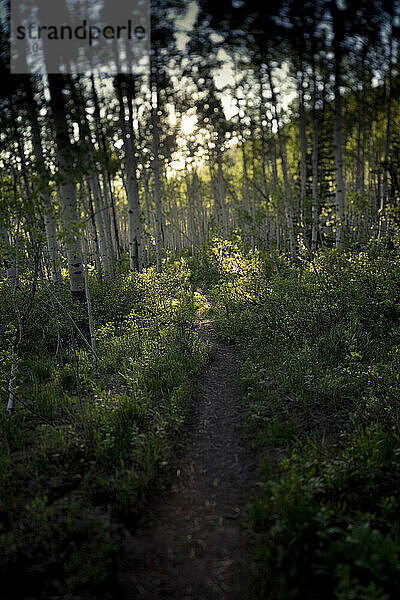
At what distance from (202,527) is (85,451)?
1.65 metres

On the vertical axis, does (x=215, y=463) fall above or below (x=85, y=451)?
below

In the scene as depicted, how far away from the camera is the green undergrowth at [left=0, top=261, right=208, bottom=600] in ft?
9.05

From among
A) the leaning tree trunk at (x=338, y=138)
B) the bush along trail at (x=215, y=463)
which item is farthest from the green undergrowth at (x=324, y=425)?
the leaning tree trunk at (x=338, y=138)

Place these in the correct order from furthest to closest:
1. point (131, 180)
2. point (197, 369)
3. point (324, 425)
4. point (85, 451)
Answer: point (131, 180) < point (197, 369) < point (324, 425) < point (85, 451)

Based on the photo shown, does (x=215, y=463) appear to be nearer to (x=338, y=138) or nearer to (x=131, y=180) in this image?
(x=338, y=138)

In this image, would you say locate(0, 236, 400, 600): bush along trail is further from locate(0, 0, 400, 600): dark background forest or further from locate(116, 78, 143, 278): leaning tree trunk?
locate(116, 78, 143, 278): leaning tree trunk

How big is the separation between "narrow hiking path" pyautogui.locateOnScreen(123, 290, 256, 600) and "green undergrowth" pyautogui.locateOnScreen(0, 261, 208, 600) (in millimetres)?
218

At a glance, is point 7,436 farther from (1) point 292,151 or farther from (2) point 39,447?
(1) point 292,151

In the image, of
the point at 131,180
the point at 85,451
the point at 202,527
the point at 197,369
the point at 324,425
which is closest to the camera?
the point at 202,527

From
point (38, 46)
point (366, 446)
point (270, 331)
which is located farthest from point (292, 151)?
point (366, 446)

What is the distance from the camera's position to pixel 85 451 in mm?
4059

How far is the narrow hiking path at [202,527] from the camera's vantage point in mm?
2652

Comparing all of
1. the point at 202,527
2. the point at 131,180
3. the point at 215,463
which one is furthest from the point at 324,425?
the point at 131,180

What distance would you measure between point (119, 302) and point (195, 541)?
778cm
